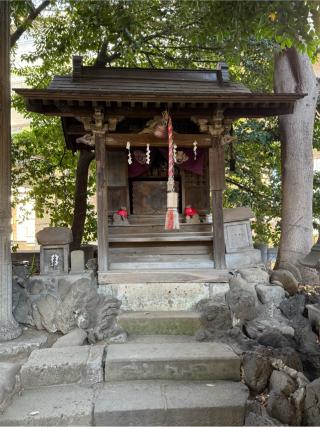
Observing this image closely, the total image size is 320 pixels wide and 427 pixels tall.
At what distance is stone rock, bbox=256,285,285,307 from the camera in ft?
18.4

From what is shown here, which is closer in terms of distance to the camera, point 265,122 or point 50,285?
point 50,285

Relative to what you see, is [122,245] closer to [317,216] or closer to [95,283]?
[95,283]

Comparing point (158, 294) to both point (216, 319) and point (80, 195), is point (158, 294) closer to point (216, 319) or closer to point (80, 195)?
point (216, 319)

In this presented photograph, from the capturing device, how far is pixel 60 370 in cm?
396

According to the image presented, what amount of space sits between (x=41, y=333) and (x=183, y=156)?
427cm

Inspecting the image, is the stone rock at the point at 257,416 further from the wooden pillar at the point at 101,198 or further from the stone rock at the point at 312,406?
the wooden pillar at the point at 101,198

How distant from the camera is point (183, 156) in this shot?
6879mm

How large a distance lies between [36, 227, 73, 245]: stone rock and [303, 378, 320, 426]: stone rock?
4414 mm

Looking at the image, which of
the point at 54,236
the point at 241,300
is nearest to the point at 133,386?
the point at 241,300

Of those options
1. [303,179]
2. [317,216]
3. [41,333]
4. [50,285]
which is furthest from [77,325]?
[317,216]

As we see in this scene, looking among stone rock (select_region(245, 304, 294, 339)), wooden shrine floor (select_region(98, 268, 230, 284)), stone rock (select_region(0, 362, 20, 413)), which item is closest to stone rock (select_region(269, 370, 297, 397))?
stone rock (select_region(245, 304, 294, 339))

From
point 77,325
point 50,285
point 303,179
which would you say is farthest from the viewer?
point 303,179

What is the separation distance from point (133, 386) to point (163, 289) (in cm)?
208

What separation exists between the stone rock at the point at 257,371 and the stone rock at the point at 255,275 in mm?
2002
